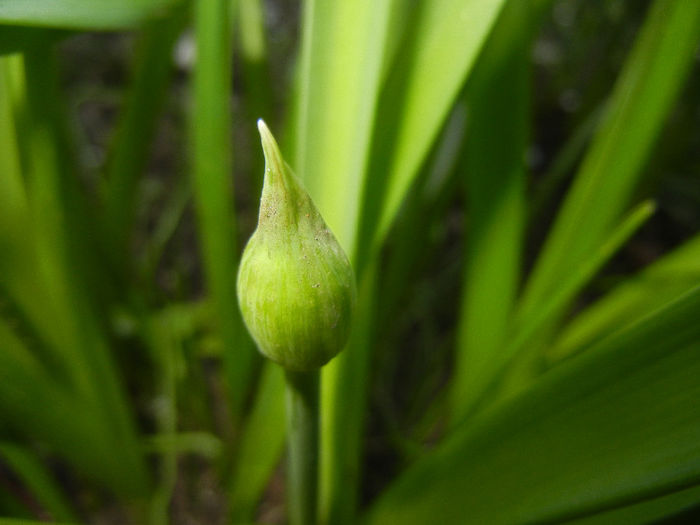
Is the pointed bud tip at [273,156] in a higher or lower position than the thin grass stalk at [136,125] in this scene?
higher

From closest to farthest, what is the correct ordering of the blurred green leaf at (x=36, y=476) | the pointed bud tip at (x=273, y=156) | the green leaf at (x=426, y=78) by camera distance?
the pointed bud tip at (x=273, y=156) → the green leaf at (x=426, y=78) → the blurred green leaf at (x=36, y=476)

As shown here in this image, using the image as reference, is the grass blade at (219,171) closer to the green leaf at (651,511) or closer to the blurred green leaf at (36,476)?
the blurred green leaf at (36,476)

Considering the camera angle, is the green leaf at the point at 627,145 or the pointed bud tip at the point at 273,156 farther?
the green leaf at the point at 627,145

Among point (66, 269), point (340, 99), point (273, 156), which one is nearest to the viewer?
point (273, 156)

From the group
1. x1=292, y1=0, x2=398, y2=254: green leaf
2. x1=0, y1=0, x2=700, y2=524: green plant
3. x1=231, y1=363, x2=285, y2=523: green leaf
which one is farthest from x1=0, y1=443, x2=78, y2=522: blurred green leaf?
x1=292, y1=0, x2=398, y2=254: green leaf

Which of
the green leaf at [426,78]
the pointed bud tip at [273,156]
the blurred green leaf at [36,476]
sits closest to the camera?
the pointed bud tip at [273,156]

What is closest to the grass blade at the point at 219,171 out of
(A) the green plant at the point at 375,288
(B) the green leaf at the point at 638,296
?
(A) the green plant at the point at 375,288

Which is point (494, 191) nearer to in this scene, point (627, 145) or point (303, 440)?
point (627, 145)

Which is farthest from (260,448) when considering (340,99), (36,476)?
(340,99)
